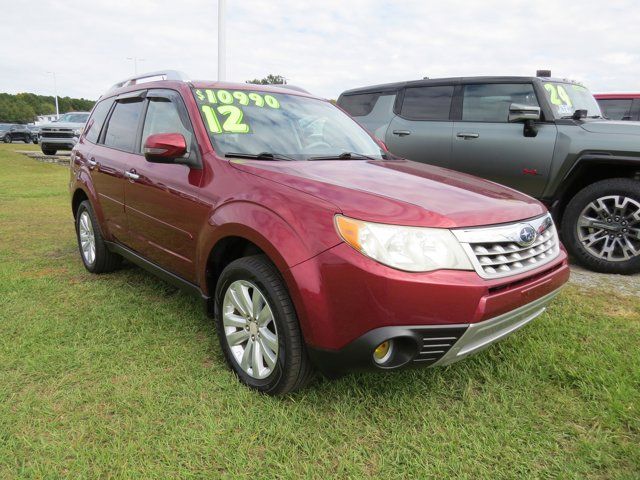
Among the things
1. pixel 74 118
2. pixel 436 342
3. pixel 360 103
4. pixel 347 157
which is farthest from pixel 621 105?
pixel 74 118

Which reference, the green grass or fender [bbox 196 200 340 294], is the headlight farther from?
the green grass

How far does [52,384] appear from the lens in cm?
252

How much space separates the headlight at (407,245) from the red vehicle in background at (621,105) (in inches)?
339

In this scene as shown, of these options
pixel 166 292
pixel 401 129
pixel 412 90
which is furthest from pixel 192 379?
pixel 412 90

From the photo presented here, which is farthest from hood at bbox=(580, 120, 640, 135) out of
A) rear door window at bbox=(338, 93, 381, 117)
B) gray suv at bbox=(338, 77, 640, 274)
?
rear door window at bbox=(338, 93, 381, 117)

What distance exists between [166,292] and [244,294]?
5.55ft

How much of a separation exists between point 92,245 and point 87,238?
0.68 feet

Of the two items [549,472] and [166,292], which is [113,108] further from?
[549,472]

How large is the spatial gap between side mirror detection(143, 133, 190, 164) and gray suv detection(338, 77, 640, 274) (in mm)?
→ 3154

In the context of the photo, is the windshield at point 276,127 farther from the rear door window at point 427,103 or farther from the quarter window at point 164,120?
the rear door window at point 427,103

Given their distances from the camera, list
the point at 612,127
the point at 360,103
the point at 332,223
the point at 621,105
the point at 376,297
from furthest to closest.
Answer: the point at 621,105 → the point at 360,103 → the point at 612,127 → the point at 332,223 → the point at 376,297

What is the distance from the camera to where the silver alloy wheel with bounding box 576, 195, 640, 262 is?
4.15m

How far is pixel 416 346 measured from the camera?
2010mm

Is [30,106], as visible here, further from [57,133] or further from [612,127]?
[612,127]
